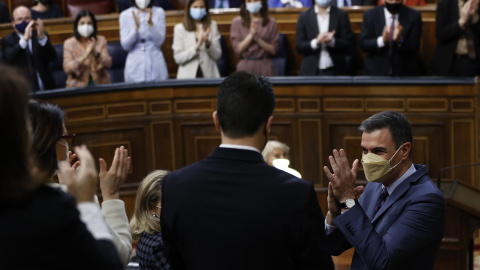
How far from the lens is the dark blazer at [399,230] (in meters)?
2.54

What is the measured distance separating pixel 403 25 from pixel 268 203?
506 cm

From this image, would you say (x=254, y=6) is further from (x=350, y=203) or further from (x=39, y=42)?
(x=350, y=203)

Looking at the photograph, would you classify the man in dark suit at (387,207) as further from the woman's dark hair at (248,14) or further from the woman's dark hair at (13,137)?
the woman's dark hair at (248,14)

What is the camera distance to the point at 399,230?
8.53 ft

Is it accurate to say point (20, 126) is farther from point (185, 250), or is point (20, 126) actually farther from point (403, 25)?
point (403, 25)

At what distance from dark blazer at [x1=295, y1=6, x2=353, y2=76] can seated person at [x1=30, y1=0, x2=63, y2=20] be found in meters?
2.89

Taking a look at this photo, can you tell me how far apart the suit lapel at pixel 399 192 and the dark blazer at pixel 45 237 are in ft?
4.61

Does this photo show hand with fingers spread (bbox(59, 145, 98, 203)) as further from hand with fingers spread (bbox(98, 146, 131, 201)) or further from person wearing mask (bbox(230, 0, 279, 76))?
person wearing mask (bbox(230, 0, 279, 76))

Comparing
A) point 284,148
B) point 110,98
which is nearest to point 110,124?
point 110,98

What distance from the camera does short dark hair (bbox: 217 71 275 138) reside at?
6.68 feet

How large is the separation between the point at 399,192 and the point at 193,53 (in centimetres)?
462

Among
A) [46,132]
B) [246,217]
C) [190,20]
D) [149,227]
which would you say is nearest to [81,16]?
[190,20]

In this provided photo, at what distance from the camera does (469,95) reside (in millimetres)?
6211

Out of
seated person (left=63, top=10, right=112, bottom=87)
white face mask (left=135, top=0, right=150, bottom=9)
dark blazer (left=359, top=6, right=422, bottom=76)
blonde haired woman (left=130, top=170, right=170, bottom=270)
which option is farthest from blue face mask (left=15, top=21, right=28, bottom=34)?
blonde haired woman (left=130, top=170, right=170, bottom=270)
